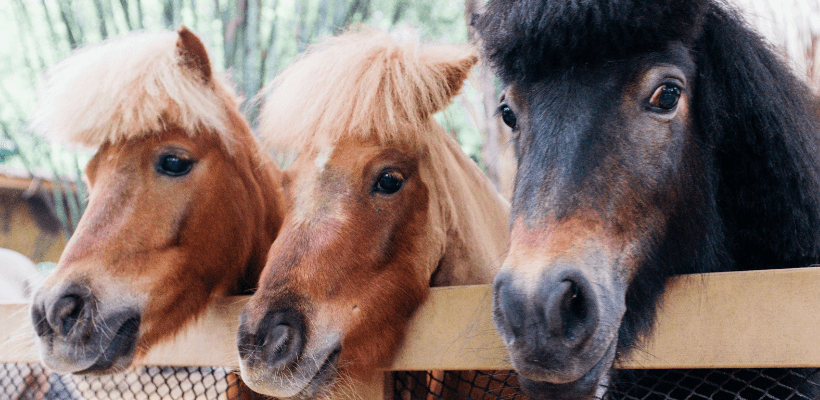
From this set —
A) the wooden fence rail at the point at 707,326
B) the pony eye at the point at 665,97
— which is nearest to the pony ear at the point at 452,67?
the pony eye at the point at 665,97

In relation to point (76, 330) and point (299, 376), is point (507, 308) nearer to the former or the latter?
point (299, 376)

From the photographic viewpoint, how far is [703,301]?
118 cm

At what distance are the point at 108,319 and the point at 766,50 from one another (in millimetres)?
2377

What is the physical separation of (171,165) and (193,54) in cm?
56

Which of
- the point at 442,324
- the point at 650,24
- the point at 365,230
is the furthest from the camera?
the point at 365,230

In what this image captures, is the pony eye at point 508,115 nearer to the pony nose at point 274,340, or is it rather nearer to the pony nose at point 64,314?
the pony nose at point 274,340

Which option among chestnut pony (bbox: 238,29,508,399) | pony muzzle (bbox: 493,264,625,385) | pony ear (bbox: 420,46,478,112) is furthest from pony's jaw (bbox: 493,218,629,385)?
pony ear (bbox: 420,46,478,112)

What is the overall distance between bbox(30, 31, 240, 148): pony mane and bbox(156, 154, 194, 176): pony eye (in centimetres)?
12

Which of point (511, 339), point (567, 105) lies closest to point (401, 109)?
point (567, 105)

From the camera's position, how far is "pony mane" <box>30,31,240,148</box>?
2213 mm

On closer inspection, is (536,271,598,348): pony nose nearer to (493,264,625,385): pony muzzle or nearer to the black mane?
(493,264,625,385): pony muzzle

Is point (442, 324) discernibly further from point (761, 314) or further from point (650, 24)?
point (650, 24)

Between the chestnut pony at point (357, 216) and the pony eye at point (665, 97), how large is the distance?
83cm

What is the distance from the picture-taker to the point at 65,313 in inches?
72.9
